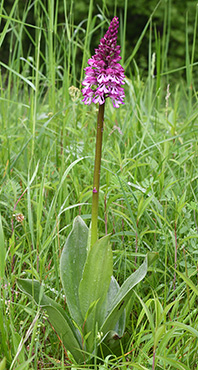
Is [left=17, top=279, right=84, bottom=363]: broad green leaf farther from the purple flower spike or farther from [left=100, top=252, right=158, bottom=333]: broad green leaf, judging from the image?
the purple flower spike

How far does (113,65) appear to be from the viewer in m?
1.17

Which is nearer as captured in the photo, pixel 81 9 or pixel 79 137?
pixel 79 137

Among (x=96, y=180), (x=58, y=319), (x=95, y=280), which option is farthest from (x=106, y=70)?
(x=58, y=319)

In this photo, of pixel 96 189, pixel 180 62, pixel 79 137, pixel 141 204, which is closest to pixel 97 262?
pixel 96 189

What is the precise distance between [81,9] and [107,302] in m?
9.18

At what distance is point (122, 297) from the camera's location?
3.91ft

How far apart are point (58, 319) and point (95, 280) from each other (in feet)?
0.54

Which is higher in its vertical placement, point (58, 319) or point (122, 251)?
point (122, 251)

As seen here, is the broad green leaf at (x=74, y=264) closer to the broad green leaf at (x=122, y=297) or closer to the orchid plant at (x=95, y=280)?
the orchid plant at (x=95, y=280)

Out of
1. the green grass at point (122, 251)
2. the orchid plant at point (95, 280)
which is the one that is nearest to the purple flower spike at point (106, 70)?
the orchid plant at point (95, 280)

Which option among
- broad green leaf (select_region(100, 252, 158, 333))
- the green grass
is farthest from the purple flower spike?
broad green leaf (select_region(100, 252, 158, 333))

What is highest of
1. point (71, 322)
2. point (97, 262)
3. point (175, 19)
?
point (175, 19)

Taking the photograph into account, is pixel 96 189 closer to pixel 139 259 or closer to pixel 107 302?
pixel 107 302

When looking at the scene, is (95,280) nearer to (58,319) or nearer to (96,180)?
(58,319)
